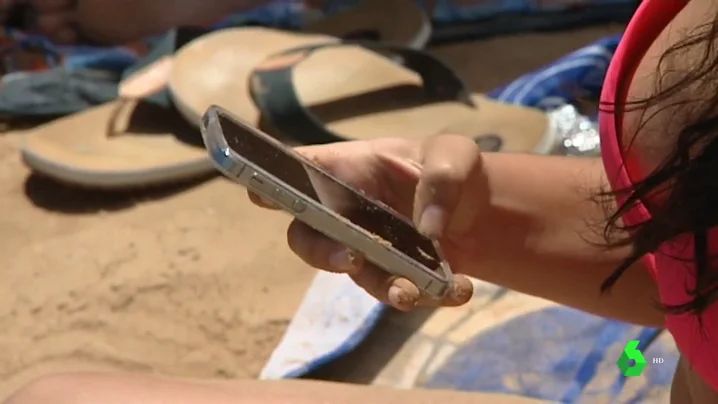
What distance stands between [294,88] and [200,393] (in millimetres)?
585

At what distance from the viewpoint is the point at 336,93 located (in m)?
1.07

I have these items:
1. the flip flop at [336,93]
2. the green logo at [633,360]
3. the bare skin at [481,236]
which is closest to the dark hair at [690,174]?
the bare skin at [481,236]

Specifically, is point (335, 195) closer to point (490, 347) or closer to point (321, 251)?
point (321, 251)

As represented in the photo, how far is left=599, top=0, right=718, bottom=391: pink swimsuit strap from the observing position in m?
0.42

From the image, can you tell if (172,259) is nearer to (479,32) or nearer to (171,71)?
(171,71)

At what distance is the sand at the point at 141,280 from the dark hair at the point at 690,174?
15.7 inches

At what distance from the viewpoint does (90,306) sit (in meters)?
0.80

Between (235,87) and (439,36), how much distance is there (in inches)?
15.5

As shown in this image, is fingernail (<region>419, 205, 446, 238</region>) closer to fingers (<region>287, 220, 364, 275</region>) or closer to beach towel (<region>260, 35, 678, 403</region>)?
fingers (<region>287, 220, 364, 275</region>)

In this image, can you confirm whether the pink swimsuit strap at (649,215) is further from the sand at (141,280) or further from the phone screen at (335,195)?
the sand at (141,280)

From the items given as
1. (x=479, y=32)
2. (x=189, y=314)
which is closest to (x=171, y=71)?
(x=189, y=314)

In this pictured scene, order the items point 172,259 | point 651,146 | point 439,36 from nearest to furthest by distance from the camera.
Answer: point 651,146 < point 172,259 < point 439,36

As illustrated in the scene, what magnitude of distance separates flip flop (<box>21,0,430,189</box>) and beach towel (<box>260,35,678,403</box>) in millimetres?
256

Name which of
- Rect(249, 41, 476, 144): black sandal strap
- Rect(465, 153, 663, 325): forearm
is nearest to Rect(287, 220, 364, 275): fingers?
Rect(465, 153, 663, 325): forearm
